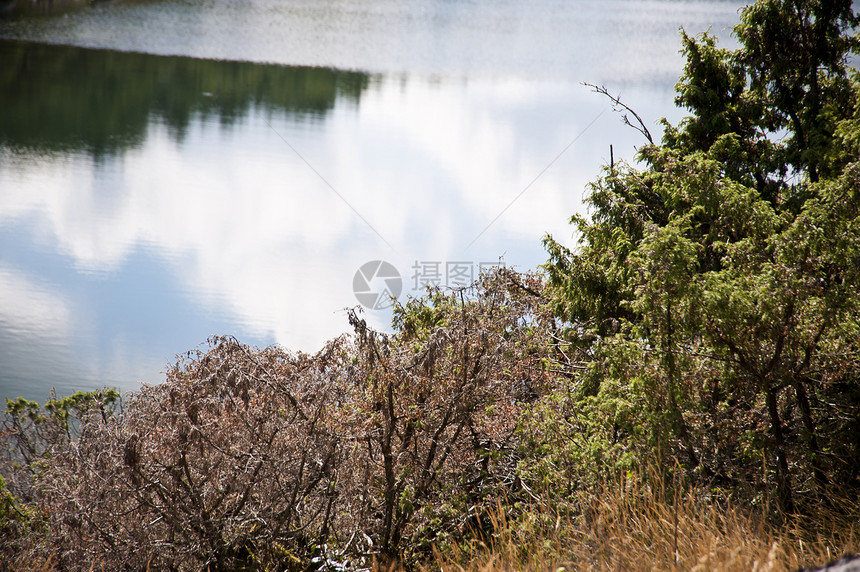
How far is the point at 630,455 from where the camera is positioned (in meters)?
4.70

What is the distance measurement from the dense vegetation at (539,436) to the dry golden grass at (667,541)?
23mm

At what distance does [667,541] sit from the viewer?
139 inches

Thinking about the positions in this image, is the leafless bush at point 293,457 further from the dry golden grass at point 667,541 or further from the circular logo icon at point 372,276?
the circular logo icon at point 372,276

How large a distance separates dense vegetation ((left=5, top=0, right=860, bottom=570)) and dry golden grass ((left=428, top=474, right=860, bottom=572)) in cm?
2

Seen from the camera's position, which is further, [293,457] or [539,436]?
[539,436]

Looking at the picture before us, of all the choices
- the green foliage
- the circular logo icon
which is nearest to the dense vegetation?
the green foliage

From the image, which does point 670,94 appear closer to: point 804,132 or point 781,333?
point 804,132

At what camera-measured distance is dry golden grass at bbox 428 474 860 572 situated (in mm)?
3297

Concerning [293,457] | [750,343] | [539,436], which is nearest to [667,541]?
[750,343]

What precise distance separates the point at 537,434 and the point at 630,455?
61.7 inches

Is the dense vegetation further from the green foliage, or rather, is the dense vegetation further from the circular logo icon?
the circular logo icon

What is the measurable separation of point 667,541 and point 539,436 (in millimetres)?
2648

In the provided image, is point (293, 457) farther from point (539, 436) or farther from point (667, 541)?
point (667, 541)

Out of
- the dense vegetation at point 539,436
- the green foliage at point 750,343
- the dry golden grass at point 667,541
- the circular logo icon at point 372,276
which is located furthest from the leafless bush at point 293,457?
the circular logo icon at point 372,276
